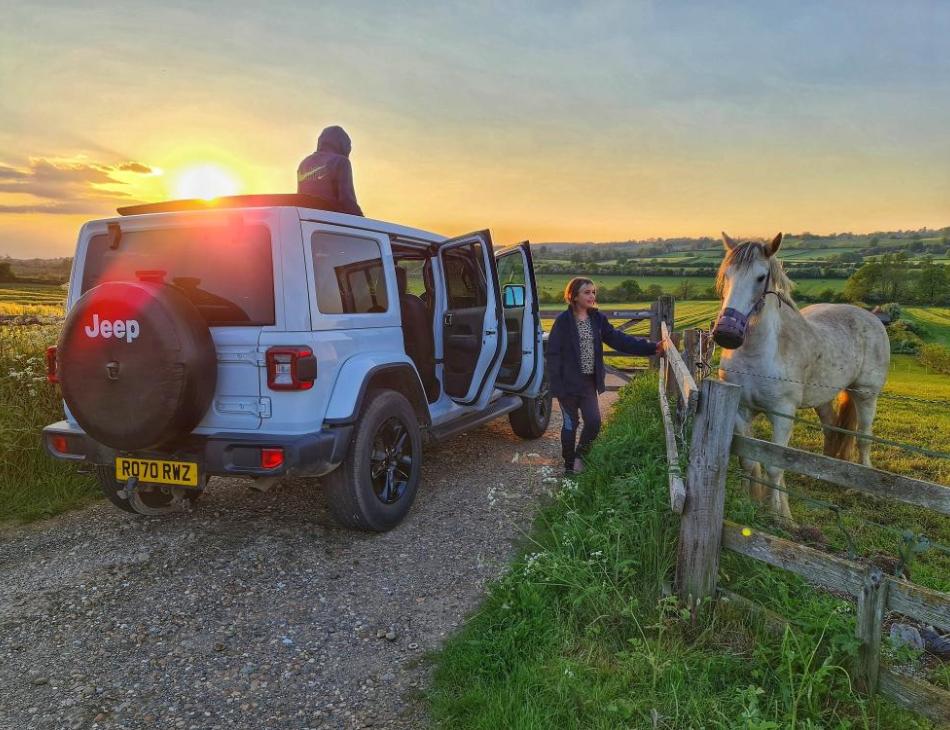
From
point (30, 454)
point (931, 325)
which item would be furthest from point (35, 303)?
point (931, 325)

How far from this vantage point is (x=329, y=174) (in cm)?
559

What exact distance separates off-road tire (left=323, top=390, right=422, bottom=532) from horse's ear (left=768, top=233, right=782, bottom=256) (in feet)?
10.3

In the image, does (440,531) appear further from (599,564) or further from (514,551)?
(599,564)

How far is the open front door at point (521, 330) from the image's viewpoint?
608cm

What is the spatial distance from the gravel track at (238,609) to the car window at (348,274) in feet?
5.89

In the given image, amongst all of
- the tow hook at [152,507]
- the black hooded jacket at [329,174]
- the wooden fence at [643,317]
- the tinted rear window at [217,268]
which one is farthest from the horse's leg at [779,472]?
the wooden fence at [643,317]

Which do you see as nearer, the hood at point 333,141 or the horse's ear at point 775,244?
the horse's ear at point 775,244

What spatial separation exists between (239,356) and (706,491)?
2865mm

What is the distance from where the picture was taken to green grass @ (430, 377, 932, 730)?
226 centimetres

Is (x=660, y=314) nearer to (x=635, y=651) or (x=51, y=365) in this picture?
(x=635, y=651)

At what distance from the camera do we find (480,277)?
20.0 feet

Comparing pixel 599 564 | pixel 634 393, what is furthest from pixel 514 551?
pixel 634 393

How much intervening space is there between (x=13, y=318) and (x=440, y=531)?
7.46 m

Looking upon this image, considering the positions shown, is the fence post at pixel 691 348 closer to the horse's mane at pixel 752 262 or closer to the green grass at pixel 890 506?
the green grass at pixel 890 506
